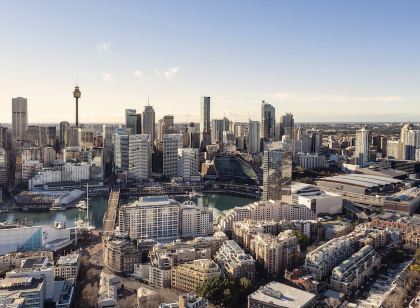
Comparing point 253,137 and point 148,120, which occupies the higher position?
point 148,120

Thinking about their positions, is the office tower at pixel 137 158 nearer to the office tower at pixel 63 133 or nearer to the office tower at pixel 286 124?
the office tower at pixel 63 133

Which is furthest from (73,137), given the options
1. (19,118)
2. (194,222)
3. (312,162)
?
(194,222)

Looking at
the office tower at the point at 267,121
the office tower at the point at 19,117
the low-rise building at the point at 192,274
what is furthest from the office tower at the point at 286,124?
the low-rise building at the point at 192,274

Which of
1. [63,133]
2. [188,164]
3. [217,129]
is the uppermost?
[217,129]

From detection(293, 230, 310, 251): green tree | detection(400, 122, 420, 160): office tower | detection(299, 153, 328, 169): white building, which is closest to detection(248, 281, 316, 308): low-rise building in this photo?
detection(293, 230, 310, 251): green tree

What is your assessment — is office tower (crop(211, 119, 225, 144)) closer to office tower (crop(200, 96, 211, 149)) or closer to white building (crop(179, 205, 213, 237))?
office tower (crop(200, 96, 211, 149))

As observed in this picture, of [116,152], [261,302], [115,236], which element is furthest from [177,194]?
[261,302]

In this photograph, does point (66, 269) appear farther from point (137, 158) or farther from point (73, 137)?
point (73, 137)
